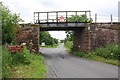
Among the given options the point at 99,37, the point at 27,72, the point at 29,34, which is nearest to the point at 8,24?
the point at 29,34

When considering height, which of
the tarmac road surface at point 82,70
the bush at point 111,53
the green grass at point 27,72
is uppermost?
the bush at point 111,53

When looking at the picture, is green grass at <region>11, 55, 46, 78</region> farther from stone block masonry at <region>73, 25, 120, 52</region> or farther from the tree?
stone block masonry at <region>73, 25, 120, 52</region>

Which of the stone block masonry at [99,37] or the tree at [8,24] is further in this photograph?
the stone block masonry at [99,37]

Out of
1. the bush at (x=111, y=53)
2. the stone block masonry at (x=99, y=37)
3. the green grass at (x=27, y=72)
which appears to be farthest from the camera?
the stone block masonry at (x=99, y=37)

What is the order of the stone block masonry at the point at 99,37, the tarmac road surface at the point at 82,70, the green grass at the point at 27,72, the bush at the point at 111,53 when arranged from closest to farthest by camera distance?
the green grass at the point at 27,72, the tarmac road surface at the point at 82,70, the bush at the point at 111,53, the stone block masonry at the point at 99,37

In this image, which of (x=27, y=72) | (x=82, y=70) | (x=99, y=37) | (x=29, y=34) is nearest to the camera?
(x=27, y=72)

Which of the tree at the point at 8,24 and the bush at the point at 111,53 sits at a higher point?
the tree at the point at 8,24

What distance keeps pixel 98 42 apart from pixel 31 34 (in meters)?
8.25

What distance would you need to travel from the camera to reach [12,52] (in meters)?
11.9

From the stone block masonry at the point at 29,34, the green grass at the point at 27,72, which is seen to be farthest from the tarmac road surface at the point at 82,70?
the stone block masonry at the point at 29,34

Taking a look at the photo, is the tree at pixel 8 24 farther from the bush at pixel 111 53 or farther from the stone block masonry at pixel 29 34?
the bush at pixel 111 53

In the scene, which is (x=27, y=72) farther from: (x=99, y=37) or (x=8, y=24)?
(x=99, y=37)

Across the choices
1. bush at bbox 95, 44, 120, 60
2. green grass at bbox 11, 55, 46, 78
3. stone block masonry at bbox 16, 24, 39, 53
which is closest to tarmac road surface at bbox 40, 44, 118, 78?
green grass at bbox 11, 55, 46, 78

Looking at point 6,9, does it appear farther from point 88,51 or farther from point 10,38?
point 88,51
